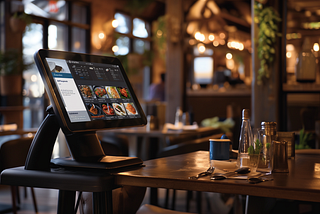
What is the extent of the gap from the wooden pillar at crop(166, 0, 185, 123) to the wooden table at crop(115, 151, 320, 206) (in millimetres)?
5038

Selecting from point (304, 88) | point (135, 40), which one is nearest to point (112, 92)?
point (304, 88)

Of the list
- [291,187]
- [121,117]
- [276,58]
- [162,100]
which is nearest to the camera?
[291,187]

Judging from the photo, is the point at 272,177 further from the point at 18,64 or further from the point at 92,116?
the point at 18,64

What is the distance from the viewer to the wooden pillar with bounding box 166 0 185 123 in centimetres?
626

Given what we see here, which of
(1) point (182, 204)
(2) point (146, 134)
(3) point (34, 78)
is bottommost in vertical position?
(1) point (182, 204)

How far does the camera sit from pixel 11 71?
6.30 metres

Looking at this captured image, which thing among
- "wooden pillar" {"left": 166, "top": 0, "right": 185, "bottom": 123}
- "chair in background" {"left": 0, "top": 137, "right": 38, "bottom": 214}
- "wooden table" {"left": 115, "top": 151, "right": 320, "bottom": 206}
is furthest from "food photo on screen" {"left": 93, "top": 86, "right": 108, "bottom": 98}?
"wooden pillar" {"left": 166, "top": 0, "right": 185, "bottom": 123}

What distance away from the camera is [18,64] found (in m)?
6.49

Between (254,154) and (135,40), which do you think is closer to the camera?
(254,154)

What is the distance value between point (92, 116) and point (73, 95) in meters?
→ 0.09

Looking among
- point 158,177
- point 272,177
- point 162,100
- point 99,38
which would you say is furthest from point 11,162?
point 99,38

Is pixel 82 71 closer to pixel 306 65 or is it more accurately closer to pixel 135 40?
pixel 306 65

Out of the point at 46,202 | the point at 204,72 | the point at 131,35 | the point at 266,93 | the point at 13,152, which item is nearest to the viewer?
the point at 13,152

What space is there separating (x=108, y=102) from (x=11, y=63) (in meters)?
5.51
